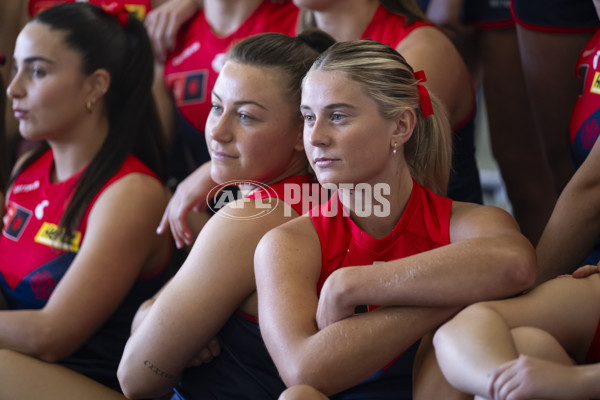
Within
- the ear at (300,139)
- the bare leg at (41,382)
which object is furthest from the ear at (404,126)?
the bare leg at (41,382)

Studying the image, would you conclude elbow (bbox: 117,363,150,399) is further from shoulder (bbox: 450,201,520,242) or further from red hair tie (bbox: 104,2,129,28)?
red hair tie (bbox: 104,2,129,28)

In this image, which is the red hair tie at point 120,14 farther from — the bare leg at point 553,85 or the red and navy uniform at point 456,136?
the bare leg at point 553,85

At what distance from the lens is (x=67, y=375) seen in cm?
176

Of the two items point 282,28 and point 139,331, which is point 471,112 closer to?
point 282,28

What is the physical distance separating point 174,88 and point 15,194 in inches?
21.9

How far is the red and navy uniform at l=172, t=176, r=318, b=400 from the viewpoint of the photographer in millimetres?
1490

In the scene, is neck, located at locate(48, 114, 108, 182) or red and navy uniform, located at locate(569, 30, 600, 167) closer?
red and navy uniform, located at locate(569, 30, 600, 167)

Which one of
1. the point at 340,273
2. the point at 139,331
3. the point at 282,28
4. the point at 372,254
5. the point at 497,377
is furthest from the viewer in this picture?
the point at 282,28

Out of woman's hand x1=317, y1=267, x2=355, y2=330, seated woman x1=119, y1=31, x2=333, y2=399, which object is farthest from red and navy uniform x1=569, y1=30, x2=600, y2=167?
woman's hand x1=317, y1=267, x2=355, y2=330

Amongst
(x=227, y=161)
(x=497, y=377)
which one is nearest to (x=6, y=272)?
(x=227, y=161)

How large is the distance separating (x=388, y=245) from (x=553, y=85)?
87 cm

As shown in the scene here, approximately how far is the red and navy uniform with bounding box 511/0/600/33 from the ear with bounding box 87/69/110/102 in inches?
42.0

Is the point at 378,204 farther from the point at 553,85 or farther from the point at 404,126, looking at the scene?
the point at 553,85

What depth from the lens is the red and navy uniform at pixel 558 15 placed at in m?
1.91
